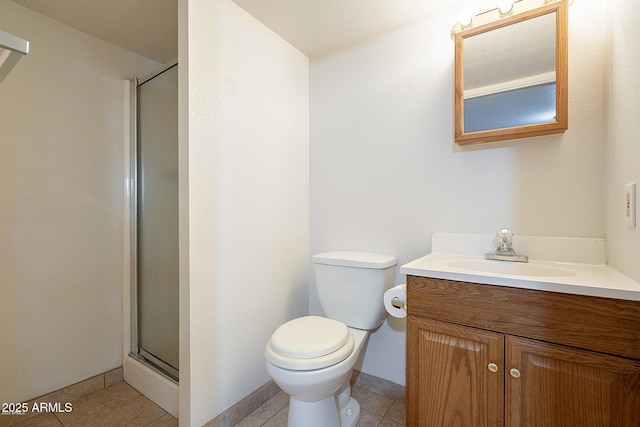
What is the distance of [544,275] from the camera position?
1.09 m

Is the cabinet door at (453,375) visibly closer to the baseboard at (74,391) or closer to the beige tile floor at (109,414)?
the beige tile floor at (109,414)

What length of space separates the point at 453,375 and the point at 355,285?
1.99 ft

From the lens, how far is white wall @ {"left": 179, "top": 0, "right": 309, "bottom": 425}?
1238mm

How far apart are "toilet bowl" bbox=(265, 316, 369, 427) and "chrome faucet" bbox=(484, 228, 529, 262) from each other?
2.52 feet

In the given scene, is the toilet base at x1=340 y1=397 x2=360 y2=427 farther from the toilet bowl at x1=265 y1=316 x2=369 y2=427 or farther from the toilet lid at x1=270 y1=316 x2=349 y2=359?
the toilet lid at x1=270 y1=316 x2=349 y2=359

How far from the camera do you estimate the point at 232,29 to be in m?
1.42

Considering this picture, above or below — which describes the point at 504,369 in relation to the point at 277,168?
below

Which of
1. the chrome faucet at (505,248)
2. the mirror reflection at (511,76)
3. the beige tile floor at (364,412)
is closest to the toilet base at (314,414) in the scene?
the beige tile floor at (364,412)

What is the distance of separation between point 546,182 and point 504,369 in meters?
0.84

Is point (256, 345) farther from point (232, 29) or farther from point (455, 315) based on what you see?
point (232, 29)

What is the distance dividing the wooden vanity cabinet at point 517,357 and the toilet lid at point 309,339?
320 millimetres

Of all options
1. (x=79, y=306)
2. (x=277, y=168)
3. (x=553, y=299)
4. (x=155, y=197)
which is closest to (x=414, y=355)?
(x=553, y=299)

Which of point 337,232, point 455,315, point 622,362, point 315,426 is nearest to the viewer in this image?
point 622,362

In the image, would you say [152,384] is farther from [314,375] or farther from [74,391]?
[314,375]
